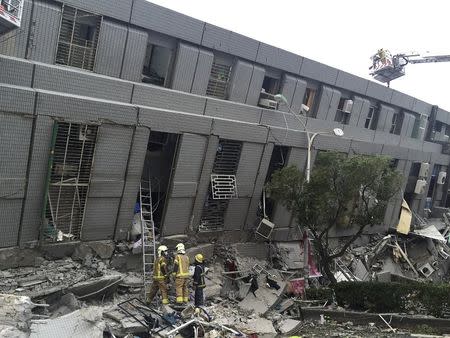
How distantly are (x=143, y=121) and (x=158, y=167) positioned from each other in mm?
2221

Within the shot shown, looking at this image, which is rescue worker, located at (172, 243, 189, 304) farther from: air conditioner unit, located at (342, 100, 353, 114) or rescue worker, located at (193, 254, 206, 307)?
air conditioner unit, located at (342, 100, 353, 114)

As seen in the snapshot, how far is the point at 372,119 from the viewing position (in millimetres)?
20797

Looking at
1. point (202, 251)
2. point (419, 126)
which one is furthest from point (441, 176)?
point (202, 251)

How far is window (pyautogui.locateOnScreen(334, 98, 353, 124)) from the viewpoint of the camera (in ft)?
61.1

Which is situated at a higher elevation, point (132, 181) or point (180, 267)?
point (132, 181)

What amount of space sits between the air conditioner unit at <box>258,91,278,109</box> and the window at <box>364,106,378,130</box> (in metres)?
7.02

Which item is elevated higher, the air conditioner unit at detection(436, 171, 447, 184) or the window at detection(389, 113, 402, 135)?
the window at detection(389, 113, 402, 135)

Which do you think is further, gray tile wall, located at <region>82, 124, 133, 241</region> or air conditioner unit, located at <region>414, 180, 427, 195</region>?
air conditioner unit, located at <region>414, 180, 427, 195</region>

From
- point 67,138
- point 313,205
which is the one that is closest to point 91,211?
point 67,138

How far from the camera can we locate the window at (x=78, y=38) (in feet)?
35.4

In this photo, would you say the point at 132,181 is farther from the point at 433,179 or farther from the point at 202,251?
the point at 433,179

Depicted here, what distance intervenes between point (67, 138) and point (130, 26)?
352 cm

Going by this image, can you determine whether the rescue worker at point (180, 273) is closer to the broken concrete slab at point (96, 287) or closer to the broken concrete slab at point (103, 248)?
the broken concrete slab at point (96, 287)

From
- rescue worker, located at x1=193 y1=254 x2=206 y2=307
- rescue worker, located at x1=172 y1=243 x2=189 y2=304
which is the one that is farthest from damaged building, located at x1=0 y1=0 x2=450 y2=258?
rescue worker, located at x1=193 y1=254 x2=206 y2=307
